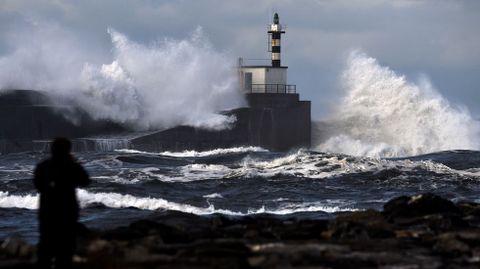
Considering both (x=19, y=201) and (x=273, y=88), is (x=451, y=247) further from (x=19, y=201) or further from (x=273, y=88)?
(x=273, y=88)

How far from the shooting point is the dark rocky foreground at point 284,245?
9.58m

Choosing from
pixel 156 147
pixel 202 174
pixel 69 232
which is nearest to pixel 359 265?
pixel 69 232

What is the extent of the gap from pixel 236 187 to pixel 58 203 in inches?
689

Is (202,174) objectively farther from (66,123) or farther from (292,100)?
(292,100)

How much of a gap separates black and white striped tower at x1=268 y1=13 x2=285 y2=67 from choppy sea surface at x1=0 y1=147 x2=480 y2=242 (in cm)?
1739

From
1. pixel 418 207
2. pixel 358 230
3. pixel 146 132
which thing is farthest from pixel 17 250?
pixel 146 132

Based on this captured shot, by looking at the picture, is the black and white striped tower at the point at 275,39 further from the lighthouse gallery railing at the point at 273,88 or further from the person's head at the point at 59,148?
the person's head at the point at 59,148

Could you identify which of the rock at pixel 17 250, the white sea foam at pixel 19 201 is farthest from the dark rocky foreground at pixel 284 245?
the white sea foam at pixel 19 201

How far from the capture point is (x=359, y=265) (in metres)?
9.71

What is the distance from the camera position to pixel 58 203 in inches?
338

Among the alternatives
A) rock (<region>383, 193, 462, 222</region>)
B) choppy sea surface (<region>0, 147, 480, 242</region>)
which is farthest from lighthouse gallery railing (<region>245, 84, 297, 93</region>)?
rock (<region>383, 193, 462, 222</region>)

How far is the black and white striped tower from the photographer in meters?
53.9

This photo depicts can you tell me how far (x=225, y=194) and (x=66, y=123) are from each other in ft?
74.7

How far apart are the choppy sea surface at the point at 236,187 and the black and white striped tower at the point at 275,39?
17388 millimetres
